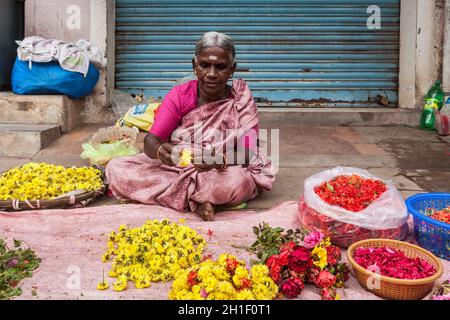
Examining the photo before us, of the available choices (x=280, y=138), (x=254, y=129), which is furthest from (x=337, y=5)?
(x=254, y=129)

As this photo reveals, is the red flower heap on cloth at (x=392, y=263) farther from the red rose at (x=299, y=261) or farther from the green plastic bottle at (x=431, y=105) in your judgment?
the green plastic bottle at (x=431, y=105)

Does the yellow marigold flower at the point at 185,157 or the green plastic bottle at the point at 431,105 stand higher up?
the green plastic bottle at the point at 431,105

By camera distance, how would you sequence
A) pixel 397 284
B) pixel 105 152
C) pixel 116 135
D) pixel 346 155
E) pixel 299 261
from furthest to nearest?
pixel 346 155 → pixel 116 135 → pixel 105 152 → pixel 299 261 → pixel 397 284

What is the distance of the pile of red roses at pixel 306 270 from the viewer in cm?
202

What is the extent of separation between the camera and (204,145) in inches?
128

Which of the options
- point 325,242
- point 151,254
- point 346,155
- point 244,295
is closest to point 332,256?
point 325,242

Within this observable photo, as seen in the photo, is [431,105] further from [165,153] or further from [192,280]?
[192,280]

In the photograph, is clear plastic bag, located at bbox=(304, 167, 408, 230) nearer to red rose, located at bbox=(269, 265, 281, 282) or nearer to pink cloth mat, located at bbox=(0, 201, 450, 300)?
pink cloth mat, located at bbox=(0, 201, 450, 300)

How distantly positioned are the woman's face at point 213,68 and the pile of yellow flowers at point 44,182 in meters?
1.19

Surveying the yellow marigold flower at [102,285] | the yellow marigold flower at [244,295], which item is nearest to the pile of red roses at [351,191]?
the yellow marigold flower at [244,295]

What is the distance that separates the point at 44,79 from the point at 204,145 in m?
2.83

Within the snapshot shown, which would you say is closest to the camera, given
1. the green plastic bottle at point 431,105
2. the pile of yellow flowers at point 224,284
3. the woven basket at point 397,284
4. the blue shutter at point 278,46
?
the pile of yellow flowers at point 224,284

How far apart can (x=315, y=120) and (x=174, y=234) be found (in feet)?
13.4
